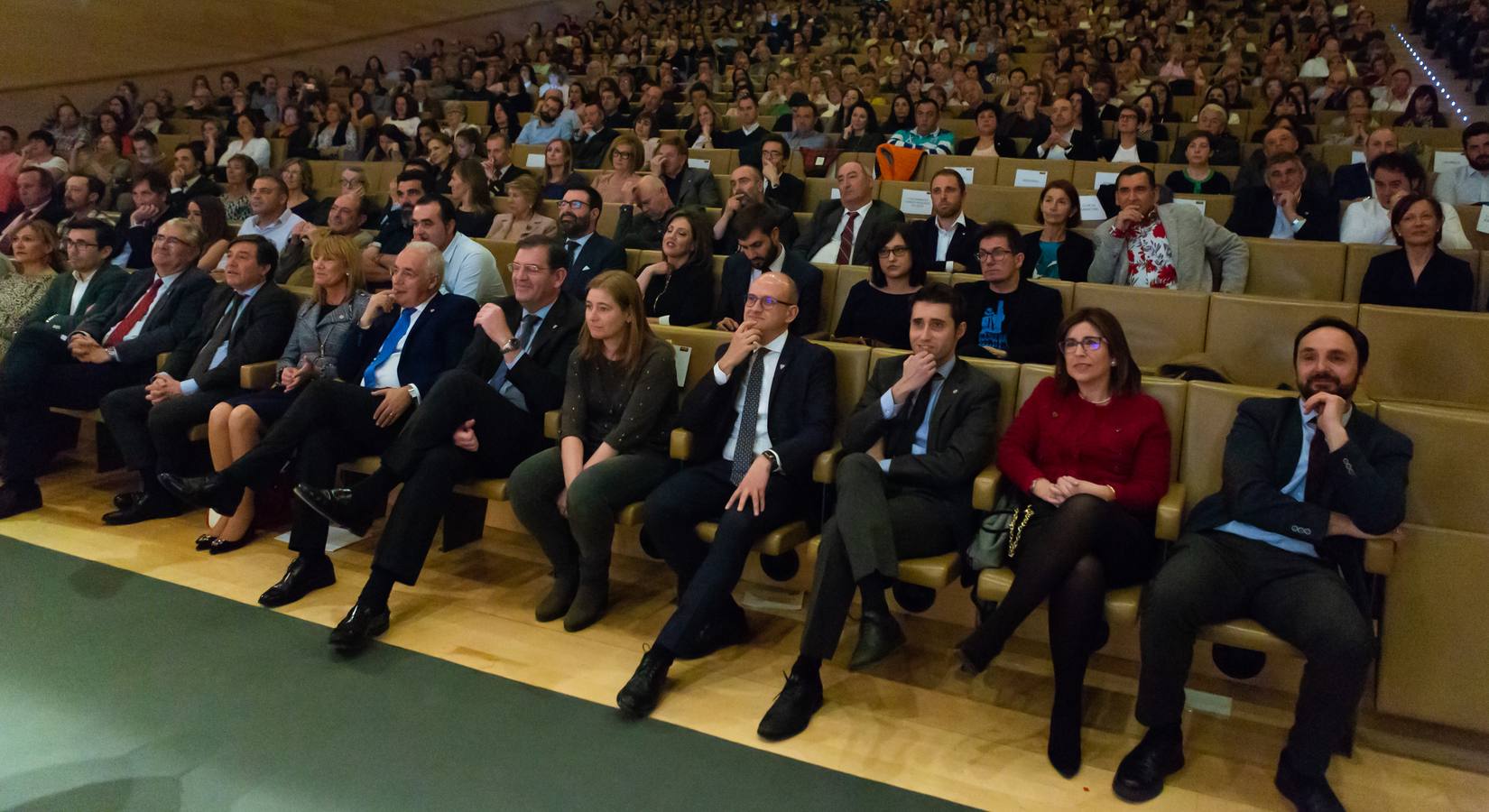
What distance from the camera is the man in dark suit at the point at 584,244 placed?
341 cm

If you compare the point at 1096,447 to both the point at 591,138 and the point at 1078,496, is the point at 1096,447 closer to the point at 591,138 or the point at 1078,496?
the point at 1078,496

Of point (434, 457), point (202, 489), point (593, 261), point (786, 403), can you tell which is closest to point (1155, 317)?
point (786, 403)

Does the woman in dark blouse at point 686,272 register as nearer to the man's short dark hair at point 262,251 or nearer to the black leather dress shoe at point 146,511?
the man's short dark hair at point 262,251

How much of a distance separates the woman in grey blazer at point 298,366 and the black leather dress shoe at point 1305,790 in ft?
8.68

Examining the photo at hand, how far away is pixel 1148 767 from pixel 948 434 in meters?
0.80

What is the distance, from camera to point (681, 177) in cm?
443

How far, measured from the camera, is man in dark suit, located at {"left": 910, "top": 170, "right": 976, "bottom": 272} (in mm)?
3414

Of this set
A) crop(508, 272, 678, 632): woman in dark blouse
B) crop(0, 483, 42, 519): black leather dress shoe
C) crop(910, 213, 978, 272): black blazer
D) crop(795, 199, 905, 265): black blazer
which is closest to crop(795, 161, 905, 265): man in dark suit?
crop(795, 199, 905, 265): black blazer

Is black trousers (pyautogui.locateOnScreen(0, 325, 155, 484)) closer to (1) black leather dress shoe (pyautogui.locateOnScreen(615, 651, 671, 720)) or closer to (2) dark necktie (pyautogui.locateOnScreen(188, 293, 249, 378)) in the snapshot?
(2) dark necktie (pyautogui.locateOnScreen(188, 293, 249, 378))

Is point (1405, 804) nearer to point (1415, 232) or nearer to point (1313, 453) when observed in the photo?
point (1313, 453)

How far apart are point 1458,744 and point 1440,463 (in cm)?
57

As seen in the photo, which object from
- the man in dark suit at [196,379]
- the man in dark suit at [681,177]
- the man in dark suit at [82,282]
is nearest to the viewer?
the man in dark suit at [196,379]

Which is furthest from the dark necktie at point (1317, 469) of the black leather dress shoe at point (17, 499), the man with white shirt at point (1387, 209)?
the black leather dress shoe at point (17, 499)

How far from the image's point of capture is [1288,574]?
1784 mm
